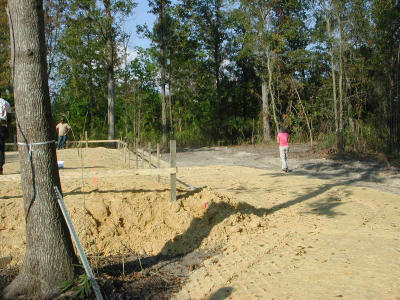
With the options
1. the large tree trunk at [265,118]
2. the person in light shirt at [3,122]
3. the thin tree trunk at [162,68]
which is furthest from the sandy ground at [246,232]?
the large tree trunk at [265,118]

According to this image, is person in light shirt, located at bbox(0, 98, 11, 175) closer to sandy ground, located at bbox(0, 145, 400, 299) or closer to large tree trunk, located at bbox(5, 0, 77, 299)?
sandy ground, located at bbox(0, 145, 400, 299)

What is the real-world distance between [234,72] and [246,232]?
24149 mm

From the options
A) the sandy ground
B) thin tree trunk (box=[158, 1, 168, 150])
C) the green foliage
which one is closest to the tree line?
thin tree trunk (box=[158, 1, 168, 150])

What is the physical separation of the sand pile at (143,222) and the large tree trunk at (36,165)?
1.48 meters

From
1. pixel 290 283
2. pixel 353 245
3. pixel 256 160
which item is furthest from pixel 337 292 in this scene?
pixel 256 160

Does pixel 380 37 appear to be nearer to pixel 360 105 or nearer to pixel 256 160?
pixel 360 105

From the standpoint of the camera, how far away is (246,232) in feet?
20.5

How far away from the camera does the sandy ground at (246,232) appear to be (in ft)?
14.2

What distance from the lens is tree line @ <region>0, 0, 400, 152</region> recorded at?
15695 mm

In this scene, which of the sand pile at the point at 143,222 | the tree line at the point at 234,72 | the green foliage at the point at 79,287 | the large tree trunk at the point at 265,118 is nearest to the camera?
the green foliage at the point at 79,287

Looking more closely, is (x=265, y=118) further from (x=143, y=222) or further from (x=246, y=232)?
(x=143, y=222)

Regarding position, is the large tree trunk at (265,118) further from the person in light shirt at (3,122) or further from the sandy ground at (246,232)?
the person in light shirt at (3,122)

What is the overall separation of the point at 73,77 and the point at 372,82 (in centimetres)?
1628

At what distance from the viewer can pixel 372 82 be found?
56.0 ft
